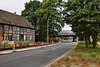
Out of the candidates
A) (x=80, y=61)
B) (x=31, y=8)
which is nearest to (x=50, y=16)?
(x=31, y=8)

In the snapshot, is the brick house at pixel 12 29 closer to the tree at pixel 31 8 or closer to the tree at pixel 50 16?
the tree at pixel 50 16

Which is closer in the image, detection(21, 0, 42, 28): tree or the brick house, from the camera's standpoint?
the brick house

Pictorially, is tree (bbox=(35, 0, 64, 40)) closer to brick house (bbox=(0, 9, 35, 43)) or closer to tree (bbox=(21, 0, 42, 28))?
brick house (bbox=(0, 9, 35, 43))

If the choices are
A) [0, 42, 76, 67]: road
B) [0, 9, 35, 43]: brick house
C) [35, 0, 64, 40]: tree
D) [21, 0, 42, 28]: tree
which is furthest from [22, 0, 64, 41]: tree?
[0, 42, 76, 67]: road

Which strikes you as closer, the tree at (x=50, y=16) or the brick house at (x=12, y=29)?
the brick house at (x=12, y=29)

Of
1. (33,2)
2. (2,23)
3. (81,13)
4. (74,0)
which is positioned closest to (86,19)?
(81,13)

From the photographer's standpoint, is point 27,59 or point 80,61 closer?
point 80,61

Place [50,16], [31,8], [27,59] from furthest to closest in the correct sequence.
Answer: [31,8], [50,16], [27,59]

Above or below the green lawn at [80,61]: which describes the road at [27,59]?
below

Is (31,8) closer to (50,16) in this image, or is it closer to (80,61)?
(50,16)

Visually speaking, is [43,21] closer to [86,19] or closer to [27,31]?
[27,31]

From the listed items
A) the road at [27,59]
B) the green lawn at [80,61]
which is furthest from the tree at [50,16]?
the green lawn at [80,61]

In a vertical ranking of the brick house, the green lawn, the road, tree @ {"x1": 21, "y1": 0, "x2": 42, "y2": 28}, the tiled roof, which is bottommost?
the road

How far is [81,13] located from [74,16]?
3.39ft
